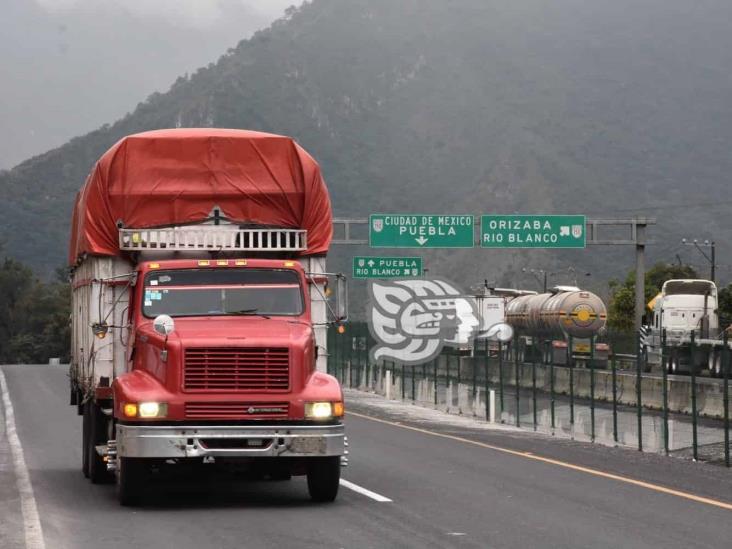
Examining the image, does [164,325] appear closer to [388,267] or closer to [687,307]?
[687,307]

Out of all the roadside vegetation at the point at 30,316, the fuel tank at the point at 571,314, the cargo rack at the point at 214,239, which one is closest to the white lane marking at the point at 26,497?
the cargo rack at the point at 214,239

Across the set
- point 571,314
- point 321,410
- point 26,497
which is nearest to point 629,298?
point 571,314

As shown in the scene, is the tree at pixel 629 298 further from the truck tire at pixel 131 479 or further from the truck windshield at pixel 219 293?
the truck tire at pixel 131 479

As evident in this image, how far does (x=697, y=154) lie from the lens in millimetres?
194375

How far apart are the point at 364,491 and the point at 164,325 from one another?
324 centimetres

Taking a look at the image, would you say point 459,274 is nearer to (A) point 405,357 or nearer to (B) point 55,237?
(B) point 55,237

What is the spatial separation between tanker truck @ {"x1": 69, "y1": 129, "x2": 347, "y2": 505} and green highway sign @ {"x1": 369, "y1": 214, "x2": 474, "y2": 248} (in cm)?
3844

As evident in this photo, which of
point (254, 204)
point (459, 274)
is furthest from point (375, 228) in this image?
point (459, 274)

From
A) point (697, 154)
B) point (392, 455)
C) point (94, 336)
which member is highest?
point (697, 154)

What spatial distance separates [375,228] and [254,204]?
3958 cm

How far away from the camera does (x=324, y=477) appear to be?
1477 centimetres

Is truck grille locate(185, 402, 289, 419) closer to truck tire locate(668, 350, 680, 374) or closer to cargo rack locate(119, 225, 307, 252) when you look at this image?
cargo rack locate(119, 225, 307, 252)

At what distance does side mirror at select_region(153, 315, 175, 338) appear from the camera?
14289 mm

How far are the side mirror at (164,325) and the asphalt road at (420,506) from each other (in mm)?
1753
